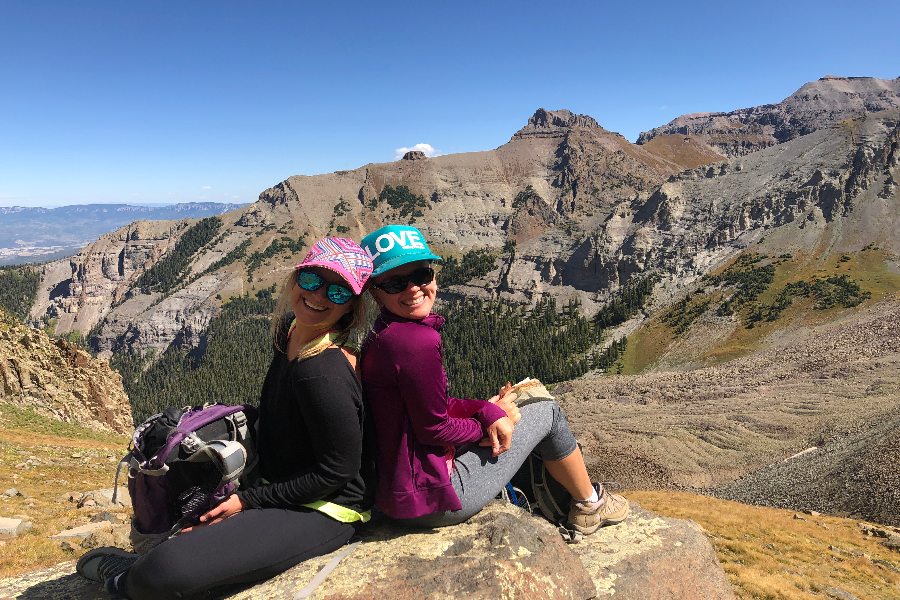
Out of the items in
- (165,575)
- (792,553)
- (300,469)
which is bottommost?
(792,553)

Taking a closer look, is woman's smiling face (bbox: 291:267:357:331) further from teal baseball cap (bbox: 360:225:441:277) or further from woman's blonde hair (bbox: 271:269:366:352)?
teal baseball cap (bbox: 360:225:441:277)

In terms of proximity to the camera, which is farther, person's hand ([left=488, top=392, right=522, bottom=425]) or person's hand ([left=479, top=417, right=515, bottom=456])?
person's hand ([left=488, top=392, right=522, bottom=425])

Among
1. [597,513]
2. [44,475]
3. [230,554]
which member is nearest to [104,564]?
[230,554]

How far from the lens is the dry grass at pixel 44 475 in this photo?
374 inches

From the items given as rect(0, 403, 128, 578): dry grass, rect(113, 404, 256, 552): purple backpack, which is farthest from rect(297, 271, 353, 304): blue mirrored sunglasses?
rect(0, 403, 128, 578): dry grass

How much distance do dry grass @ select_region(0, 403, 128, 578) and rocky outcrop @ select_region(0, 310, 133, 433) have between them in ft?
8.19

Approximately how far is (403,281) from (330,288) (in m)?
0.85

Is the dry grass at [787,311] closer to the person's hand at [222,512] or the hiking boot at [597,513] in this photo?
the hiking boot at [597,513]

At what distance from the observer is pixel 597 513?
7414 mm

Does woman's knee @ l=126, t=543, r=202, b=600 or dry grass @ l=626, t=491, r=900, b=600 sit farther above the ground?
woman's knee @ l=126, t=543, r=202, b=600

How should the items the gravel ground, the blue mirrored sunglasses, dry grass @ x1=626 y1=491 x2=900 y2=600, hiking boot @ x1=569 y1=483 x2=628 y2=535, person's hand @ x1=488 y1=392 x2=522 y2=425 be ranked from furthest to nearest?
the gravel ground, dry grass @ x1=626 y1=491 x2=900 y2=600, hiking boot @ x1=569 y1=483 x2=628 y2=535, person's hand @ x1=488 y1=392 x2=522 y2=425, the blue mirrored sunglasses

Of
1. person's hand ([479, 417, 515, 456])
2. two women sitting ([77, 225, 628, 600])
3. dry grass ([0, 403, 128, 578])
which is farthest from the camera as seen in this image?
dry grass ([0, 403, 128, 578])

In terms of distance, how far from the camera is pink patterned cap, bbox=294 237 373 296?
528 centimetres

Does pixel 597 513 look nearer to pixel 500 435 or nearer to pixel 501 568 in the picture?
pixel 501 568
